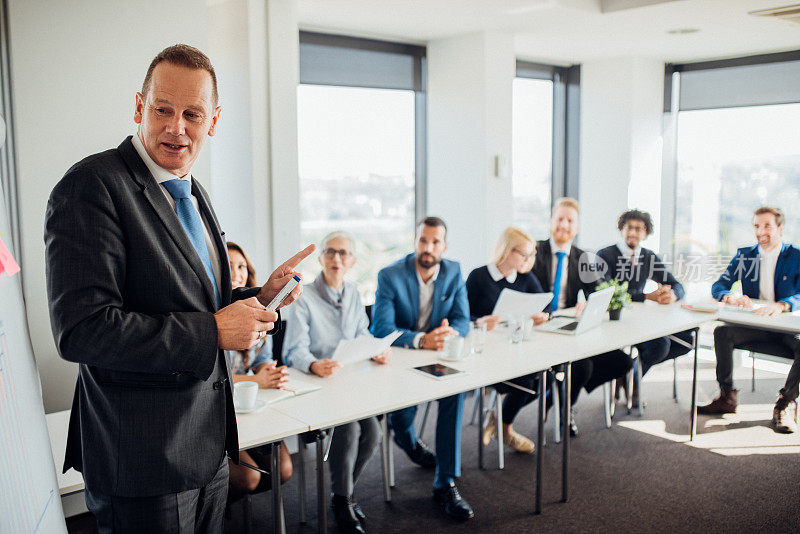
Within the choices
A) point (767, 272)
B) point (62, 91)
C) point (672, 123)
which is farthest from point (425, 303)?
point (672, 123)

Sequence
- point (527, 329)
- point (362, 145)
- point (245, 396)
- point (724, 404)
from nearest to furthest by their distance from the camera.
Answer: point (245, 396) → point (527, 329) → point (724, 404) → point (362, 145)

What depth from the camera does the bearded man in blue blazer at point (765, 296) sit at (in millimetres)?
4488

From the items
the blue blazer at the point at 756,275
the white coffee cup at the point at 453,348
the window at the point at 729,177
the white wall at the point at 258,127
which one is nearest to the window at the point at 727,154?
the window at the point at 729,177

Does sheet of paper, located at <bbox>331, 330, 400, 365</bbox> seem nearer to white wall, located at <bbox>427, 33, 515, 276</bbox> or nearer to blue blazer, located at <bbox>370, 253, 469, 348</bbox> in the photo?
blue blazer, located at <bbox>370, 253, 469, 348</bbox>

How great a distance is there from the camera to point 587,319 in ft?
12.6

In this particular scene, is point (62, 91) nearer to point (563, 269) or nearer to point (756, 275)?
point (563, 269)

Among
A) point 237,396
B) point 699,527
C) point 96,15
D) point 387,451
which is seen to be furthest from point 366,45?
point 699,527

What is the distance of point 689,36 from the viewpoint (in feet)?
18.1

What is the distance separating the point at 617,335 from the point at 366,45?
118 inches

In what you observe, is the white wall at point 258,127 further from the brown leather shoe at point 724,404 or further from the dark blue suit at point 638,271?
the brown leather shoe at point 724,404

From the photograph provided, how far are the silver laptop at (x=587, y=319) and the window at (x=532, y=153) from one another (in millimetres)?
2489

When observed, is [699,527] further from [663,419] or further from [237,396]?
[237,396]

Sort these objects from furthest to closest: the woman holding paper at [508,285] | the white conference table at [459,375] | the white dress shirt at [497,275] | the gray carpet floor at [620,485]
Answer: the white dress shirt at [497,275], the woman holding paper at [508,285], the gray carpet floor at [620,485], the white conference table at [459,375]

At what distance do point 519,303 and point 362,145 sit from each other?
2.17 metres
